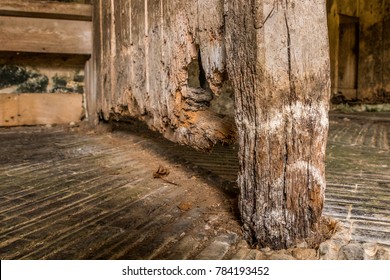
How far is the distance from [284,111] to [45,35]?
3.59 meters

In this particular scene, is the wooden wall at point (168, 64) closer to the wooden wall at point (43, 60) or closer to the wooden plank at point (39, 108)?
the wooden wall at point (43, 60)

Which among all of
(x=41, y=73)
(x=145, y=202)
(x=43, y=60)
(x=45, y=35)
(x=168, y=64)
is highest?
(x=45, y=35)

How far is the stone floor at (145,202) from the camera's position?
1.34 m

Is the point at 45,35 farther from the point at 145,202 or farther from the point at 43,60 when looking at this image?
the point at 145,202

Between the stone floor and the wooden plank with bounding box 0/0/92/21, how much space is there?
5.09 feet

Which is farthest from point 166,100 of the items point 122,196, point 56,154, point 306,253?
point 306,253

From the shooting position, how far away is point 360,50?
7.02 meters

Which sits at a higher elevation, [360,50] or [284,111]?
[360,50]

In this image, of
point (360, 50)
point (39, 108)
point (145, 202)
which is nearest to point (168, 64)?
point (145, 202)

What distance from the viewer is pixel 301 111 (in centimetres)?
134

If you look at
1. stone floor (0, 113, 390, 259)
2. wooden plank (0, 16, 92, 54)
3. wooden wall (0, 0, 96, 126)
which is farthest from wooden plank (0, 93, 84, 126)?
stone floor (0, 113, 390, 259)

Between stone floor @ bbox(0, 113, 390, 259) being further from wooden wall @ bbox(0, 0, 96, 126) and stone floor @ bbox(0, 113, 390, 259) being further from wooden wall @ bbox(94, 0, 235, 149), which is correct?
wooden wall @ bbox(0, 0, 96, 126)

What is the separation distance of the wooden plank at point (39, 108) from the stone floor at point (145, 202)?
1080mm

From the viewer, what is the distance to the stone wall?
676 centimetres
